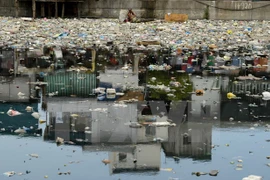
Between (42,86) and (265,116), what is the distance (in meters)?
3.17

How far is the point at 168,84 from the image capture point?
356 inches

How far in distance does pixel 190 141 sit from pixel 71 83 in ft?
11.1

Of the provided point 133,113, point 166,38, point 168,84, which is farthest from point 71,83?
point 166,38

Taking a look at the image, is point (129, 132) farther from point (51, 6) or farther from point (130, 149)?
point (51, 6)

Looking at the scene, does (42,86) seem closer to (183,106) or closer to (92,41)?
(183,106)

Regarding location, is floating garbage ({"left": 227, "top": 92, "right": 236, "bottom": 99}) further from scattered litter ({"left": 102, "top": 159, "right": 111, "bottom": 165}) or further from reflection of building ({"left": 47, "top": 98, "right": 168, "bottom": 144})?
scattered litter ({"left": 102, "top": 159, "right": 111, "bottom": 165})

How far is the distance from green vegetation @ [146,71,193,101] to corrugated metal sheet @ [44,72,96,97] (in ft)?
2.76

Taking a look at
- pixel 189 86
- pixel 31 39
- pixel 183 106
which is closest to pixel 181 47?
pixel 31 39

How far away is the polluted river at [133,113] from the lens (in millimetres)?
5230

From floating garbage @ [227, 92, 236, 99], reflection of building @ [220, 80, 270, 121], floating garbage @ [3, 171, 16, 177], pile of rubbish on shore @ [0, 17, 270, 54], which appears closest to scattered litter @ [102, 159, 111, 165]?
floating garbage @ [3, 171, 16, 177]

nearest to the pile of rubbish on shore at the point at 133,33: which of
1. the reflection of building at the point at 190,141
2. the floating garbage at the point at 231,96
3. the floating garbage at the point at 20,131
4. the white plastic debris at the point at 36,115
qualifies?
the floating garbage at the point at 231,96

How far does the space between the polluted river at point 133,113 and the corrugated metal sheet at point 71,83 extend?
0.05ft

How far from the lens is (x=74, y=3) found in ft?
74.4

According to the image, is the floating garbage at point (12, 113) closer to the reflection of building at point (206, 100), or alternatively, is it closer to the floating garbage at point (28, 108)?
the floating garbage at point (28, 108)
